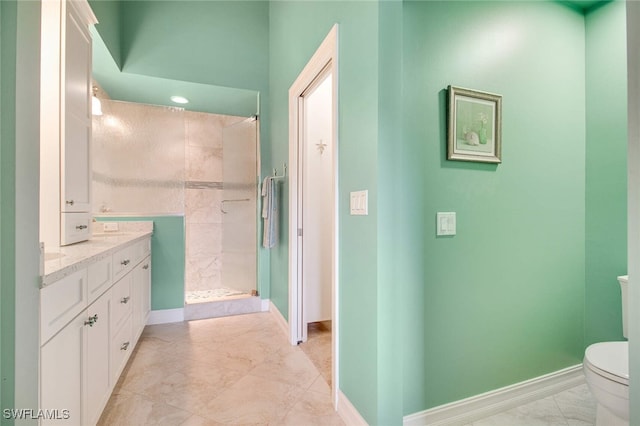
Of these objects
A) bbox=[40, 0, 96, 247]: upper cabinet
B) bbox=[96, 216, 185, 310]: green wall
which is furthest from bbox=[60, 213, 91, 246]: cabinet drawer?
bbox=[96, 216, 185, 310]: green wall

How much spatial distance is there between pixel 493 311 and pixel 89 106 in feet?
8.97

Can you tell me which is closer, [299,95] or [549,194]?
[549,194]

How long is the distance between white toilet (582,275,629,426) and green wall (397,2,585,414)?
333 mm

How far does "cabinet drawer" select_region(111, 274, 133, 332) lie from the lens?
1550 millimetres

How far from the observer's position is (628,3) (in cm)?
59

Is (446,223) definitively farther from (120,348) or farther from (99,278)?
(120,348)

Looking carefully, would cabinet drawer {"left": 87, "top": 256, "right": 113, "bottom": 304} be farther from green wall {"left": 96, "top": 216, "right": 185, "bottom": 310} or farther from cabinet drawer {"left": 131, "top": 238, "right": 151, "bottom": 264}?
green wall {"left": 96, "top": 216, "right": 185, "bottom": 310}

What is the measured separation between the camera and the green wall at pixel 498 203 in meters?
1.39

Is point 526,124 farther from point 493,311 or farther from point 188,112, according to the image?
point 188,112

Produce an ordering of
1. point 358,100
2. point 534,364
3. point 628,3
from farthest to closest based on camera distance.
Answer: point 534,364 < point 358,100 < point 628,3

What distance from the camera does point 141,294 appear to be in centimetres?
230

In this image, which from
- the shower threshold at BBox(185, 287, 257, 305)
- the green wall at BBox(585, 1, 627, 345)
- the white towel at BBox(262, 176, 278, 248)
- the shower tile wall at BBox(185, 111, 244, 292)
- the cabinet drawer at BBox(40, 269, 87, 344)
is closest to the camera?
the cabinet drawer at BBox(40, 269, 87, 344)

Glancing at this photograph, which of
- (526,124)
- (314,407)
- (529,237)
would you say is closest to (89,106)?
(314,407)

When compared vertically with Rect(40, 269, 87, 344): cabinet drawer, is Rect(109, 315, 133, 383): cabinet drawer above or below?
below
